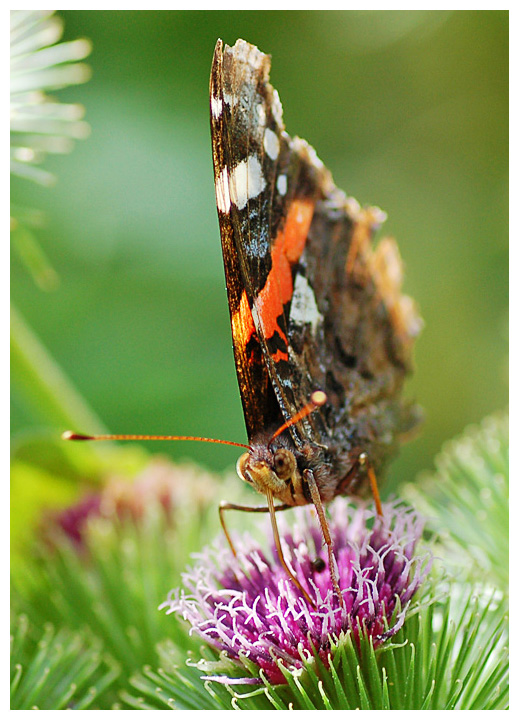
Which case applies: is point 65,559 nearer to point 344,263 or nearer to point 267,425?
point 267,425

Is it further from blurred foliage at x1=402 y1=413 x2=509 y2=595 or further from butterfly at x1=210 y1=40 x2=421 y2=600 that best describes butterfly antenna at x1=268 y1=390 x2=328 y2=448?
blurred foliage at x1=402 y1=413 x2=509 y2=595

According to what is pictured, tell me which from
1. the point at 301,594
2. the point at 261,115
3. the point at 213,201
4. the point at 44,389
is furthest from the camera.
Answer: the point at 213,201

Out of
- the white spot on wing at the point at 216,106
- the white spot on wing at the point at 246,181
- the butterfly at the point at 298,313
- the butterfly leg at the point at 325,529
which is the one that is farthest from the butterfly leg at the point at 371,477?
the white spot on wing at the point at 216,106

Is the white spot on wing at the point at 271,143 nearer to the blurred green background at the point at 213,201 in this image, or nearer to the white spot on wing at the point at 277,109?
the white spot on wing at the point at 277,109

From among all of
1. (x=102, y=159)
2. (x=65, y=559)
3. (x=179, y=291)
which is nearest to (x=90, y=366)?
(x=179, y=291)

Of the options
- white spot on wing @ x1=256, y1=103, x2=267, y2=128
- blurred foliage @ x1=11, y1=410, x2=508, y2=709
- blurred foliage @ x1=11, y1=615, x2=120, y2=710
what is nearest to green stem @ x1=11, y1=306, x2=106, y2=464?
blurred foliage @ x1=11, y1=410, x2=508, y2=709

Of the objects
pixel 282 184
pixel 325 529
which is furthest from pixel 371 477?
pixel 282 184

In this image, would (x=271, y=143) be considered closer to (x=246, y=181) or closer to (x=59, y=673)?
(x=246, y=181)
